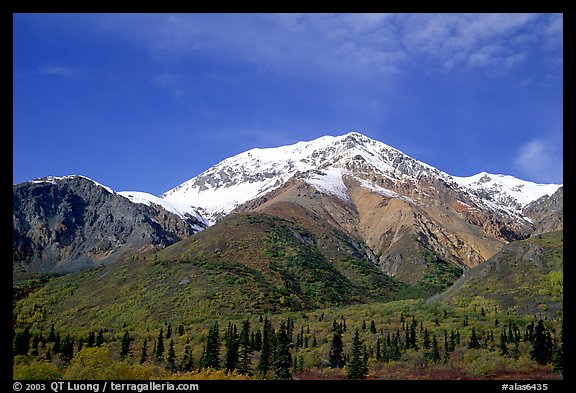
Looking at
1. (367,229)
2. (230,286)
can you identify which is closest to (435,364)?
(230,286)

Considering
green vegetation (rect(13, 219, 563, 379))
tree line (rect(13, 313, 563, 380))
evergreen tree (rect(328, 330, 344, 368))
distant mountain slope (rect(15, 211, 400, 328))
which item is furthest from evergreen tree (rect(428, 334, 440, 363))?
distant mountain slope (rect(15, 211, 400, 328))

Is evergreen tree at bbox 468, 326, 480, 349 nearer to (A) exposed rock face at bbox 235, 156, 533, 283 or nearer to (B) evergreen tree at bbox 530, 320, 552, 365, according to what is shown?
(B) evergreen tree at bbox 530, 320, 552, 365

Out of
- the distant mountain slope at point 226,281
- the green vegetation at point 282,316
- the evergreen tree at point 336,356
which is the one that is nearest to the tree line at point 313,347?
the evergreen tree at point 336,356

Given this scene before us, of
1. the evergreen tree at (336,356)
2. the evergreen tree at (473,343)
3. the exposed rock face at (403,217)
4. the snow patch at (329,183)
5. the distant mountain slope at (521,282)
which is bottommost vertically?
the evergreen tree at (336,356)

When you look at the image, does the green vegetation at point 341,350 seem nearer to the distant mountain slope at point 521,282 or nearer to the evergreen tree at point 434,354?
the evergreen tree at point 434,354

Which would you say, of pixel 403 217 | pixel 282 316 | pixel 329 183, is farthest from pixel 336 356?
pixel 329 183

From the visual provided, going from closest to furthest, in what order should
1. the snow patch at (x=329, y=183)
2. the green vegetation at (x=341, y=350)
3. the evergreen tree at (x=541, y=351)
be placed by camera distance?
the green vegetation at (x=341, y=350), the evergreen tree at (x=541, y=351), the snow patch at (x=329, y=183)

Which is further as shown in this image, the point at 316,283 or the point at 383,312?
the point at 316,283

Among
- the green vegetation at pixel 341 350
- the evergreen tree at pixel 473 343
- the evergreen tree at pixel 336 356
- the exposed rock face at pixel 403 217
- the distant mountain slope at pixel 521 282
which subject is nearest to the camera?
the green vegetation at pixel 341 350
